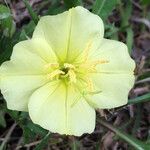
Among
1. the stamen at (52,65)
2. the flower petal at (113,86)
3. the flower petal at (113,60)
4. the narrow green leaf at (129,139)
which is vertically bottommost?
the narrow green leaf at (129,139)

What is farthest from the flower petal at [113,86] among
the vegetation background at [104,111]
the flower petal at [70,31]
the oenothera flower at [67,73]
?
the vegetation background at [104,111]

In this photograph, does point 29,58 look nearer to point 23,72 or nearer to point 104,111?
point 23,72

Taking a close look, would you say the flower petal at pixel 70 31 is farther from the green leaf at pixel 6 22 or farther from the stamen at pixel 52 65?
the green leaf at pixel 6 22

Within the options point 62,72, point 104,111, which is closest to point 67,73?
point 62,72

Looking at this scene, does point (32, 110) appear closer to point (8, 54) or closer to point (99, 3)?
point (8, 54)

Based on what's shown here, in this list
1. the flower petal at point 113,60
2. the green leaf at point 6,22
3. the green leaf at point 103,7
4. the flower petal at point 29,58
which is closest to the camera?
the flower petal at point 29,58

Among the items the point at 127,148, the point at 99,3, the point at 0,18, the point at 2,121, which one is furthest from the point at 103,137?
the point at 0,18

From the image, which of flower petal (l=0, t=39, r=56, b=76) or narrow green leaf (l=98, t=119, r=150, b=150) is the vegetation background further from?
flower petal (l=0, t=39, r=56, b=76)

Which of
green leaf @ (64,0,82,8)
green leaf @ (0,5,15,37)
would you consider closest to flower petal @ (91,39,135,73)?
green leaf @ (64,0,82,8)
